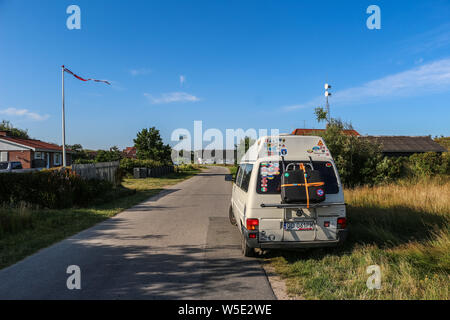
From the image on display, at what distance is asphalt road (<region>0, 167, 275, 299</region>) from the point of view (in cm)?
375

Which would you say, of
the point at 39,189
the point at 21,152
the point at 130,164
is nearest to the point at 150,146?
the point at 130,164

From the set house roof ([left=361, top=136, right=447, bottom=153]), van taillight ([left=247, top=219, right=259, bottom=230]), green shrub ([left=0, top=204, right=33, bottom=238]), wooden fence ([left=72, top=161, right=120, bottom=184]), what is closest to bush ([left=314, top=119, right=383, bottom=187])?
van taillight ([left=247, top=219, right=259, bottom=230])

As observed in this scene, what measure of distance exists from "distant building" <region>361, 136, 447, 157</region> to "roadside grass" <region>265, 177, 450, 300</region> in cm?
2733

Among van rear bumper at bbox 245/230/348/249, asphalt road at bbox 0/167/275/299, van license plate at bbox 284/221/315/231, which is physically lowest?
asphalt road at bbox 0/167/275/299

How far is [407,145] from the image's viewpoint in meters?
33.4

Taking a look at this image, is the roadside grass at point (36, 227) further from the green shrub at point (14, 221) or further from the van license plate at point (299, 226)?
the van license plate at point (299, 226)

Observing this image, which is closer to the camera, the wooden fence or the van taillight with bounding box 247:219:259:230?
the van taillight with bounding box 247:219:259:230

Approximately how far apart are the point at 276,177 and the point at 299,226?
911 mm

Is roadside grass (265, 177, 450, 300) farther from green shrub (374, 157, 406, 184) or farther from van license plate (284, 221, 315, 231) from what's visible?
green shrub (374, 157, 406, 184)

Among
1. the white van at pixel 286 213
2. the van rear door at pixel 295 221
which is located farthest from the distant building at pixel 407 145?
the van rear door at pixel 295 221

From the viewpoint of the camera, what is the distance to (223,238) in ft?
21.8

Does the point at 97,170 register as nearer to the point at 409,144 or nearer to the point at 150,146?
the point at 150,146
